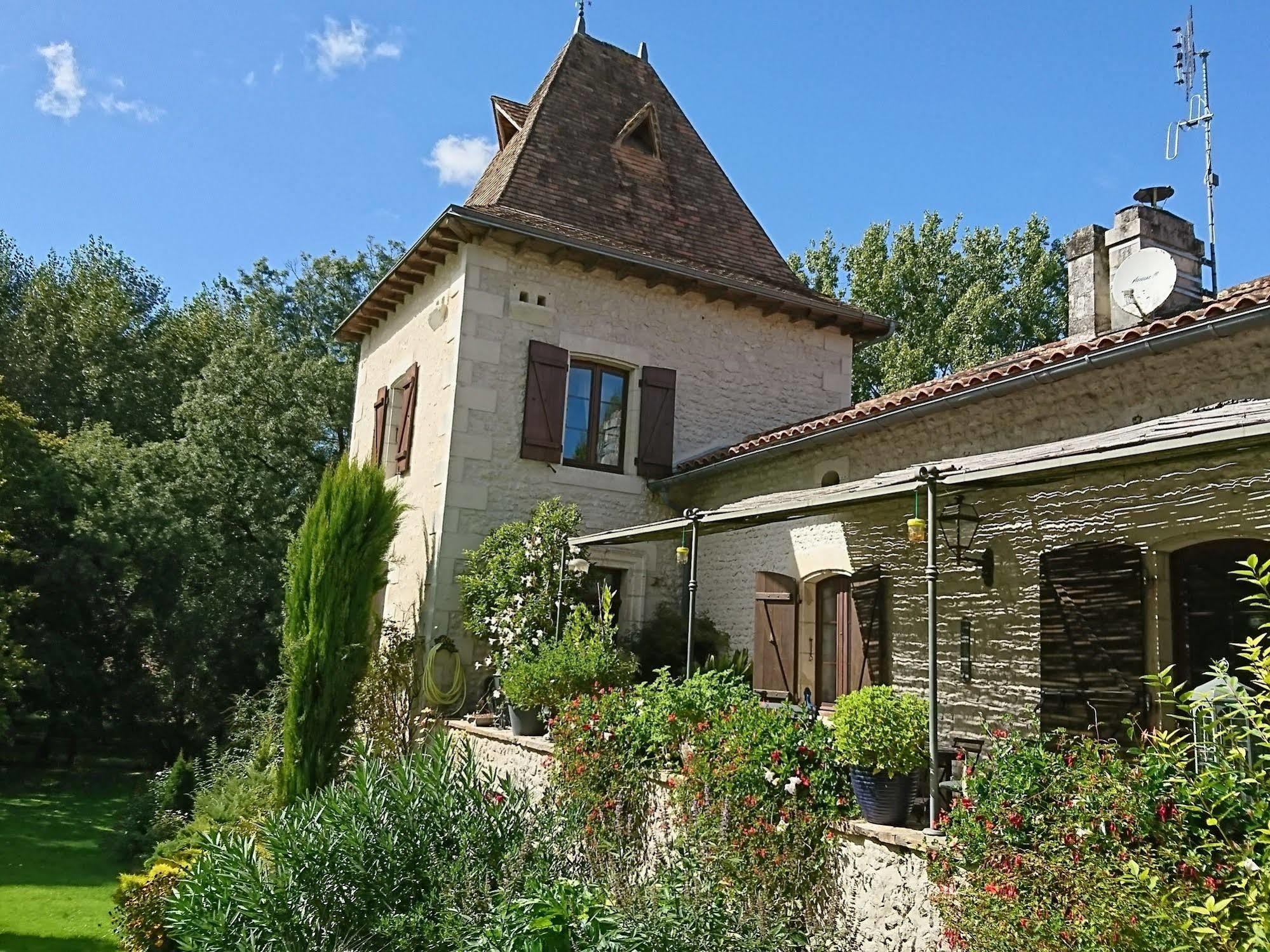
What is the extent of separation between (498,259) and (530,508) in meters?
2.72

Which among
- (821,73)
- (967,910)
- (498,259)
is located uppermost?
(821,73)

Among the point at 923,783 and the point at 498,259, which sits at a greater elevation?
the point at 498,259

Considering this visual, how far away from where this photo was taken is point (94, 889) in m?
10.4

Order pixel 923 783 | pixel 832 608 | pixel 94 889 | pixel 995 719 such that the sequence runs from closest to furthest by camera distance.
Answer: pixel 923 783, pixel 995 719, pixel 832 608, pixel 94 889

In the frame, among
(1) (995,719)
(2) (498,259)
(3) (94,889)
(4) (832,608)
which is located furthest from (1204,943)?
(3) (94,889)

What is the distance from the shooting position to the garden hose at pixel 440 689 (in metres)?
9.56

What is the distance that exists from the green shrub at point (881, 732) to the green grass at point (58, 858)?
6.98 metres

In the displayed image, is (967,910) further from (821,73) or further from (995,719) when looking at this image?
(821,73)

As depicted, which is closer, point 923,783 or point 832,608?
point 923,783

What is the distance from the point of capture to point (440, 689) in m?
9.64

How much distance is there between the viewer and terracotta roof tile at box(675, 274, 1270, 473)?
19.1ft

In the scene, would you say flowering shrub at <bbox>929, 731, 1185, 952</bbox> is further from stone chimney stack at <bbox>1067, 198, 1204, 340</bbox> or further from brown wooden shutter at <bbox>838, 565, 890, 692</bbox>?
stone chimney stack at <bbox>1067, 198, 1204, 340</bbox>

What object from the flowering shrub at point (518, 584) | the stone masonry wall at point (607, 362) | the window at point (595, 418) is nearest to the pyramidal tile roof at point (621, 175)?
the stone masonry wall at point (607, 362)

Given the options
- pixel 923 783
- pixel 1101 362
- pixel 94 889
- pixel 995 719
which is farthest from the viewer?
pixel 94 889
